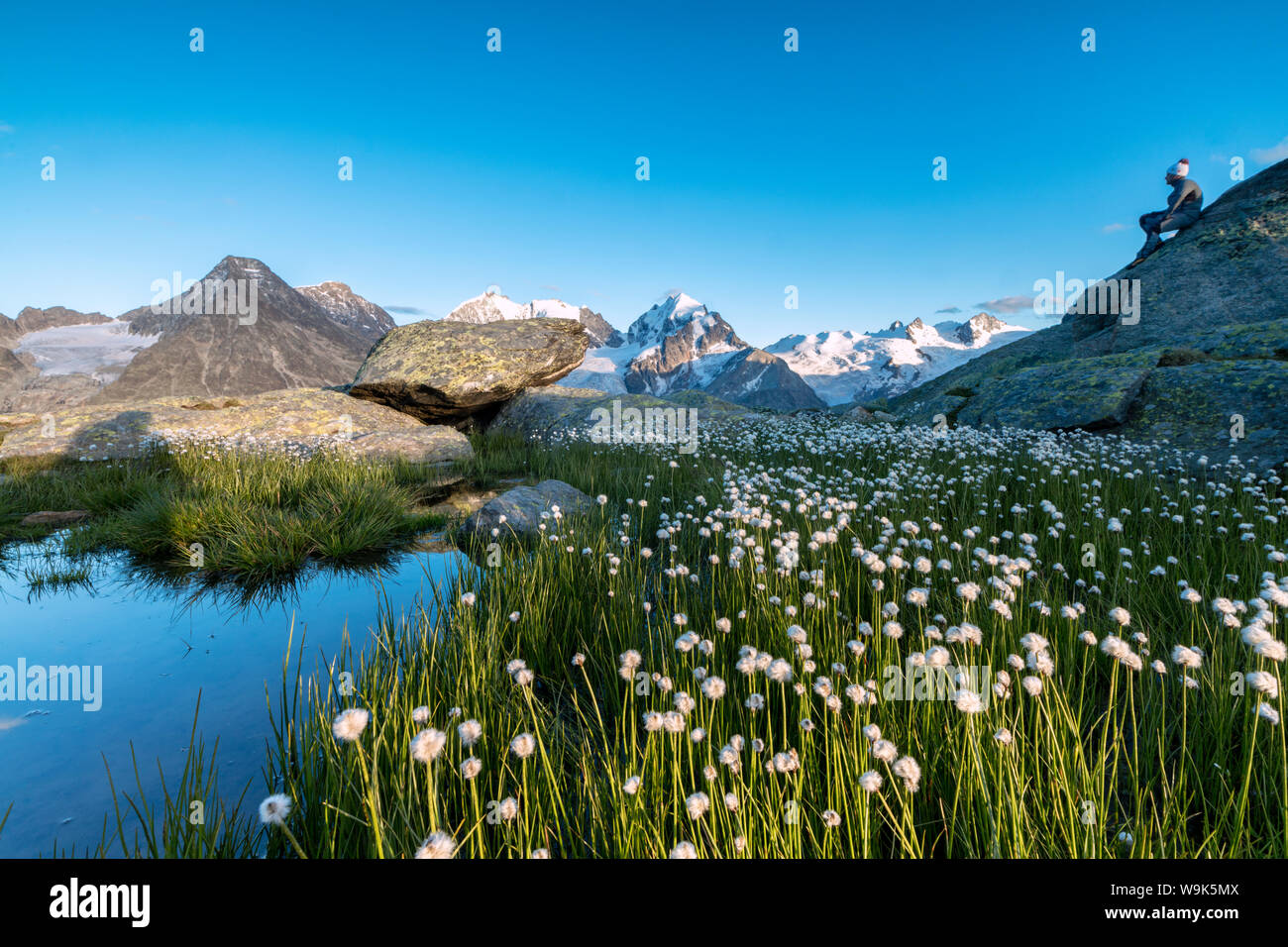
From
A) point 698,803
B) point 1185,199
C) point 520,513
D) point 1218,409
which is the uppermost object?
point 1185,199

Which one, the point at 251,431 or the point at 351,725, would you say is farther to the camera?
the point at 251,431

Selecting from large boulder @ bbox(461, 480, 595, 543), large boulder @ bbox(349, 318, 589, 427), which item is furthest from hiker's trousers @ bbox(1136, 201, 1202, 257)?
large boulder @ bbox(461, 480, 595, 543)

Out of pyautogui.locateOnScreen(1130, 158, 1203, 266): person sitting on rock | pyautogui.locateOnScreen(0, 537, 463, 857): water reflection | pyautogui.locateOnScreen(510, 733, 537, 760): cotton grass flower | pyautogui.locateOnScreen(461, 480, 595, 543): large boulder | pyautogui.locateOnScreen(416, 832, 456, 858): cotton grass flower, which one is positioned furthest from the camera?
pyautogui.locateOnScreen(1130, 158, 1203, 266): person sitting on rock

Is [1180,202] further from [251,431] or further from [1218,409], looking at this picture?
[251,431]

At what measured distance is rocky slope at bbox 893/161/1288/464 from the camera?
7797 mm

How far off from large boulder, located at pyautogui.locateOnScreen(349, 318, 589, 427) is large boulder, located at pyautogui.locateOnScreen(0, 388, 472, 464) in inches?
26.2

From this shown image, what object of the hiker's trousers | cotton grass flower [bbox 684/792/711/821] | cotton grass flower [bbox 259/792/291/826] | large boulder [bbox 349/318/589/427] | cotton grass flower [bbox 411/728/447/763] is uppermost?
the hiker's trousers

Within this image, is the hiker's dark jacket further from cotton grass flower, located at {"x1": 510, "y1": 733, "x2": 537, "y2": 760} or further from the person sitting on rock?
cotton grass flower, located at {"x1": 510, "y1": 733, "x2": 537, "y2": 760}

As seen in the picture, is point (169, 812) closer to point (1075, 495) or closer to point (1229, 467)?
point (1075, 495)

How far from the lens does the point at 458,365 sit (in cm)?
1310

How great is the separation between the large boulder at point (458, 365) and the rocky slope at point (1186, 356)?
989 cm

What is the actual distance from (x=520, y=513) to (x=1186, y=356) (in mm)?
12587

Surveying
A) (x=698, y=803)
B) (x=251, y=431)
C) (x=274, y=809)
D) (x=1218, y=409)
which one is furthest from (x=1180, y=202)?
(x=251, y=431)
